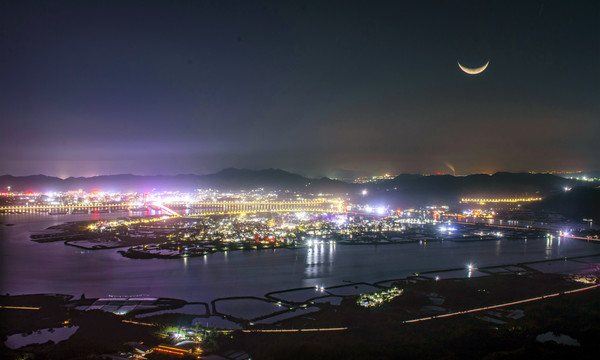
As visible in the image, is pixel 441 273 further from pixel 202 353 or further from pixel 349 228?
pixel 349 228

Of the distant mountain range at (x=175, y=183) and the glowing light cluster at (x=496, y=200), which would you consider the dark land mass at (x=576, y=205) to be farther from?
the distant mountain range at (x=175, y=183)

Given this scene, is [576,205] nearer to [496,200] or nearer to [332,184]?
[496,200]

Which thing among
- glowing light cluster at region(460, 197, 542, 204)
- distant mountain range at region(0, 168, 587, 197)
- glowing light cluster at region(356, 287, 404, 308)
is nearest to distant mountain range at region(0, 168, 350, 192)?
distant mountain range at region(0, 168, 587, 197)

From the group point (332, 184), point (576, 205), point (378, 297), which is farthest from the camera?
point (332, 184)

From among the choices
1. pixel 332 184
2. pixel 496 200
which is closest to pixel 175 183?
pixel 332 184

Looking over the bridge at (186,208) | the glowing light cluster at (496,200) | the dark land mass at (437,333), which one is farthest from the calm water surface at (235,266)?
the glowing light cluster at (496,200)

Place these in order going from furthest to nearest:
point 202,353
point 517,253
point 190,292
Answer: point 517,253 → point 190,292 → point 202,353

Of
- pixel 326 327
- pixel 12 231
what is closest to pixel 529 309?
pixel 326 327

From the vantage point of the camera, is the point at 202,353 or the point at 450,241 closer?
the point at 202,353

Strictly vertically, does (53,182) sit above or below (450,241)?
above
